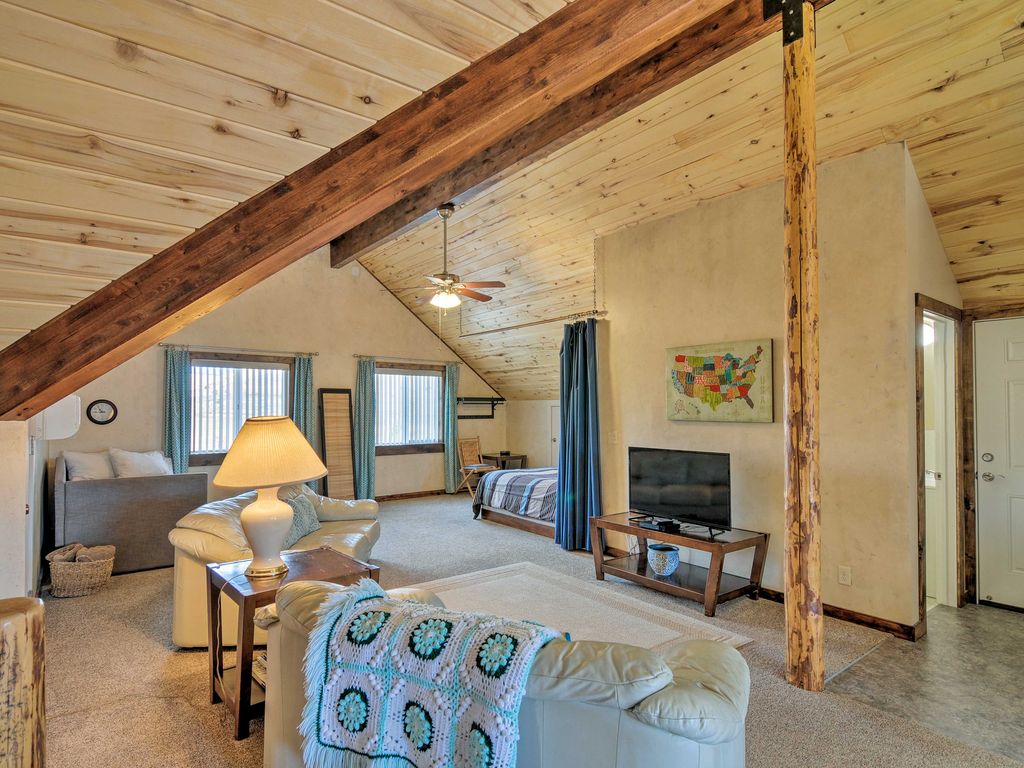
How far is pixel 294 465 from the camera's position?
8.23 feet

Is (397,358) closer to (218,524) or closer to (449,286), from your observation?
(449,286)

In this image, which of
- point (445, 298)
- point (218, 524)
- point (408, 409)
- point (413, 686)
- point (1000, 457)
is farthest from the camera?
point (408, 409)

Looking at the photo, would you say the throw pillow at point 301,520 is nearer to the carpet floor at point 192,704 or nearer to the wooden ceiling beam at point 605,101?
the carpet floor at point 192,704

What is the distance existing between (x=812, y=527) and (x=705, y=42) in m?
2.49

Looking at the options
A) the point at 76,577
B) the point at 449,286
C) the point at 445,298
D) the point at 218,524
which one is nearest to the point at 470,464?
the point at 445,298

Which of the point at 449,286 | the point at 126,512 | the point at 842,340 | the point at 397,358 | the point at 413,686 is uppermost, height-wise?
the point at 449,286

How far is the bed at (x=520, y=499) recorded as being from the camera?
19.2 feet

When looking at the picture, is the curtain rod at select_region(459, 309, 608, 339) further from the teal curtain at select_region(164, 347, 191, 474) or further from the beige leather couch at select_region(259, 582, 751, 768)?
the beige leather couch at select_region(259, 582, 751, 768)

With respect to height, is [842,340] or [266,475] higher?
[842,340]

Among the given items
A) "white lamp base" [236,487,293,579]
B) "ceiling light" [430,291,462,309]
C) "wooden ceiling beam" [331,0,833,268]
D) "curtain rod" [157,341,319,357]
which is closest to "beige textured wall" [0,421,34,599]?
"white lamp base" [236,487,293,579]

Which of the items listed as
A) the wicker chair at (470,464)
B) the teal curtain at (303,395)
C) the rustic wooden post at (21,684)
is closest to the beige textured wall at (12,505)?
the rustic wooden post at (21,684)

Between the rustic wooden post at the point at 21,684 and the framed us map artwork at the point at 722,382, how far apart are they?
12.8 ft

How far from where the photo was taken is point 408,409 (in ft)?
27.2

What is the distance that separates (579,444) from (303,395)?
3.77 meters
